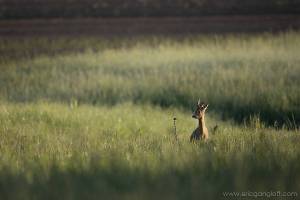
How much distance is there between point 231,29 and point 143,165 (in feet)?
66.9

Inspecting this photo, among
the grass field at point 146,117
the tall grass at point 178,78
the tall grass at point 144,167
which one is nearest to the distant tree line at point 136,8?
the grass field at point 146,117

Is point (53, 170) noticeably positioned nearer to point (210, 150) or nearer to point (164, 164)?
point (164, 164)

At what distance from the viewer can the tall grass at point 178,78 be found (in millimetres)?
10903

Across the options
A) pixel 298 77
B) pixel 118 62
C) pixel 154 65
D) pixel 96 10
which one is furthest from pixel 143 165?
pixel 96 10

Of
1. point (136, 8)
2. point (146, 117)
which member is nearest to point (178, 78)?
point (146, 117)

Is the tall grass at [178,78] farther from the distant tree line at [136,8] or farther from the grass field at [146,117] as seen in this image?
the distant tree line at [136,8]

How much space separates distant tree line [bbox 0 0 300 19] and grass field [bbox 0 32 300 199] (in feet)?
19.3

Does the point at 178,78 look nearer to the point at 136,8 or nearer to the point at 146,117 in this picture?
the point at 146,117

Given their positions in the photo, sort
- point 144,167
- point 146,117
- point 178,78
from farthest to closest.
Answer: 1. point 178,78
2. point 146,117
3. point 144,167

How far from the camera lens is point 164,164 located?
499 cm

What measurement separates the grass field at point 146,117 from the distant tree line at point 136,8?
5888 mm

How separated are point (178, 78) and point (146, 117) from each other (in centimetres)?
292

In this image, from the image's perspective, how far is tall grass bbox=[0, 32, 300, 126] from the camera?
1090 cm

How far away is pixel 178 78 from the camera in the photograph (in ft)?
41.4
